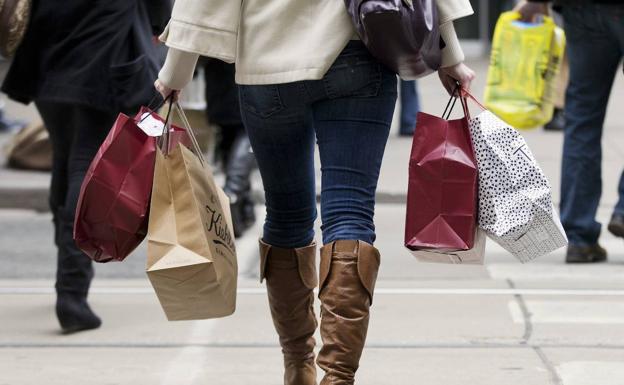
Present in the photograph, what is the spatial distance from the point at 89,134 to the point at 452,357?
157 centimetres

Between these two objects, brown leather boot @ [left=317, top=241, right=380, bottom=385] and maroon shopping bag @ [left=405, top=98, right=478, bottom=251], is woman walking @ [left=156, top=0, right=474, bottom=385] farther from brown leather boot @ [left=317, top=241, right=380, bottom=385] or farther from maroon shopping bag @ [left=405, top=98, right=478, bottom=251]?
maroon shopping bag @ [left=405, top=98, right=478, bottom=251]

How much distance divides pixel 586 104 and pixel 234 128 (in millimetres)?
2028

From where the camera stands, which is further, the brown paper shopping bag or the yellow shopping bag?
the yellow shopping bag

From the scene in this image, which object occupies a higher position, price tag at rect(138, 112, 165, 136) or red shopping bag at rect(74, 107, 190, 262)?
price tag at rect(138, 112, 165, 136)

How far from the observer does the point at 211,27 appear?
11.7 ft

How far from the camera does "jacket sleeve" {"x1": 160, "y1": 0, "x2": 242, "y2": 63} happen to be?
355 cm

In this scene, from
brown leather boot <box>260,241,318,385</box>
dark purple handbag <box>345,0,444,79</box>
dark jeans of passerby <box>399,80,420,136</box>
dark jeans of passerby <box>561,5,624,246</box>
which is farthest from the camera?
dark jeans of passerby <box>399,80,420,136</box>

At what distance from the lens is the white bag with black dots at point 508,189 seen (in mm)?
3678

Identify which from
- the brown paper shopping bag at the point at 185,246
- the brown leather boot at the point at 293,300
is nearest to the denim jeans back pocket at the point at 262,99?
the brown paper shopping bag at the point at 185,246

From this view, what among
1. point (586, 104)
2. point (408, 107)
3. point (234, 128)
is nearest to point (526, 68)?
point (586, 104)

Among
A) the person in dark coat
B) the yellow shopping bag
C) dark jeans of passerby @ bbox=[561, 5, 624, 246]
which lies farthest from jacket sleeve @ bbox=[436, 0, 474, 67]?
the yellow shopping bag

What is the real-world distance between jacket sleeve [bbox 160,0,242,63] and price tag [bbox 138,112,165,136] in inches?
15.4

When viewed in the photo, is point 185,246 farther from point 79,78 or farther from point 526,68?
point 526,68

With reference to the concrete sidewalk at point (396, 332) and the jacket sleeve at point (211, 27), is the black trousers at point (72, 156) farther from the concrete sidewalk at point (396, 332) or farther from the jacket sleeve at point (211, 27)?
the jacket sleeve at point (211, 27)
